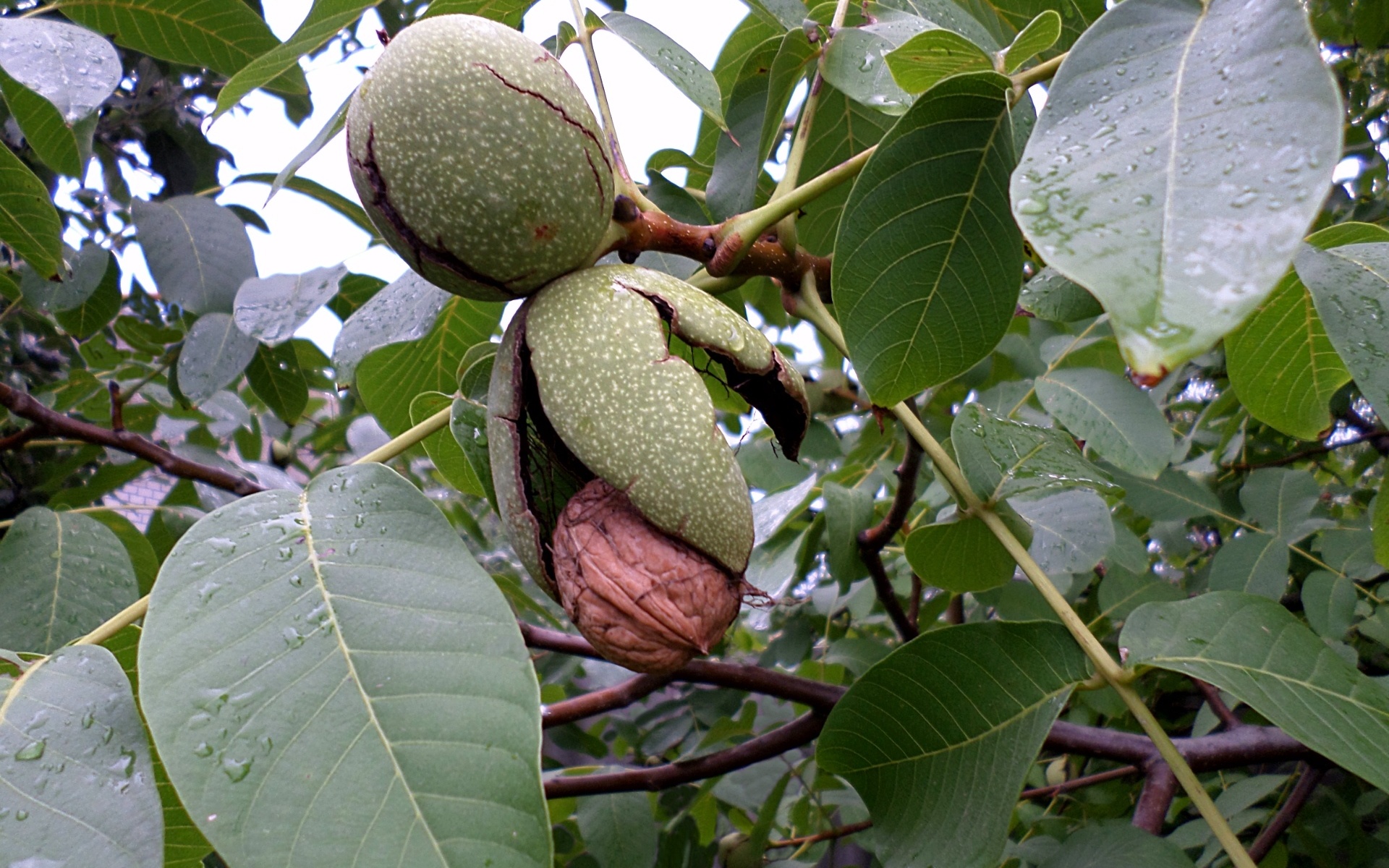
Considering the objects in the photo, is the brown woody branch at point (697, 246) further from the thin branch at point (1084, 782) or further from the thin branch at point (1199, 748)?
the thin branch at point (1084, 782)

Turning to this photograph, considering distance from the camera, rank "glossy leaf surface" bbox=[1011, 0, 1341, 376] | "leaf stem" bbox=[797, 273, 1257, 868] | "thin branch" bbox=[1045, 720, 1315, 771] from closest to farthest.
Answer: "glossy leaf surface" bbox=[1011, 0, 1341, 376] < "leaf stem" bbox=[797, 273, 1257, 868] < "thin branch" bbox=[1045, 720, 1315, 771]

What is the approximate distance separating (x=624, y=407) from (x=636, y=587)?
0.16 metres

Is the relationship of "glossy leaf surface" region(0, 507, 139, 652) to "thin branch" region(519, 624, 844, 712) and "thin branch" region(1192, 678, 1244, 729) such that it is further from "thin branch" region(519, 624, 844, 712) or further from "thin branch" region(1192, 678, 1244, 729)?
"thin branch" region(1192, 678, 1244, 729)

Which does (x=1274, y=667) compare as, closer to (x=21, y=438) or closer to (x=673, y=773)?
(x=673, y=773)

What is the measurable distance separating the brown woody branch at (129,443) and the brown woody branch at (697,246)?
1.14 meters

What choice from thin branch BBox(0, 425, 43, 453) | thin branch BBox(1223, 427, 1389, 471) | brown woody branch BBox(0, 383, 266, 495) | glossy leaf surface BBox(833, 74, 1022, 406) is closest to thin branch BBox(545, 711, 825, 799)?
glossy leaf surface BBox(833, 74, 1022, 406)

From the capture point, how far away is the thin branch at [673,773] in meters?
1.34

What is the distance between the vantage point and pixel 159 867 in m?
0.62

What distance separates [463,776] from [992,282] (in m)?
0.65

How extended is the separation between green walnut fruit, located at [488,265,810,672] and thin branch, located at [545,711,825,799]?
1.82 ft

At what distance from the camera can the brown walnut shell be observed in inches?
31.9

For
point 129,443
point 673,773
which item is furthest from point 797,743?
point 129,443

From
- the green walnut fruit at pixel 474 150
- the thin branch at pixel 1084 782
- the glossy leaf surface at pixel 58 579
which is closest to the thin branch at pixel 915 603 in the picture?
the thin branch at pixel 1084 782

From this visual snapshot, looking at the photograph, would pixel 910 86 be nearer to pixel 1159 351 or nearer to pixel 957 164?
pixel 957 164
